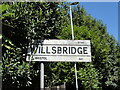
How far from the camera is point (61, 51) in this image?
2525mm

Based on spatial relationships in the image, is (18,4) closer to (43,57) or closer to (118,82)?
(43,57)

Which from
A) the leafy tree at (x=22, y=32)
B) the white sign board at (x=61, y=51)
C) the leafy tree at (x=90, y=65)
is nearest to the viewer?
the white sign board at (x=61, y=51)

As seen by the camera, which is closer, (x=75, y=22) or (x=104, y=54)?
(x=104, y=54)

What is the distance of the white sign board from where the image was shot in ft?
8.13

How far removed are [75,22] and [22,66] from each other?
48.9 feet

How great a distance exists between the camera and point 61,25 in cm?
468

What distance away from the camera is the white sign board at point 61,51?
2.48 m

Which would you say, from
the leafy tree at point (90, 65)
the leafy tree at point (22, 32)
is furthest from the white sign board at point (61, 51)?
the leafy tree at point (90, 65)

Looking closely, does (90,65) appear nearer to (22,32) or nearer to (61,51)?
(22,32)

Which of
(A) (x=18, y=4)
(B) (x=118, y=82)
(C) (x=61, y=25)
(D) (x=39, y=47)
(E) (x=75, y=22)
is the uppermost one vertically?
(E) (x=75, y=22)

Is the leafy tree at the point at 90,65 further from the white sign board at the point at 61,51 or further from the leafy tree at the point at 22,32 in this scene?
the white sign board at the point at 61,51

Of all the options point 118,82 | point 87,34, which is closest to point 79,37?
point 87,34

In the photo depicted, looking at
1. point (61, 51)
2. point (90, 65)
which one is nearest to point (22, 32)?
point (61, 51)

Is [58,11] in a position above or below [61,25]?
above
